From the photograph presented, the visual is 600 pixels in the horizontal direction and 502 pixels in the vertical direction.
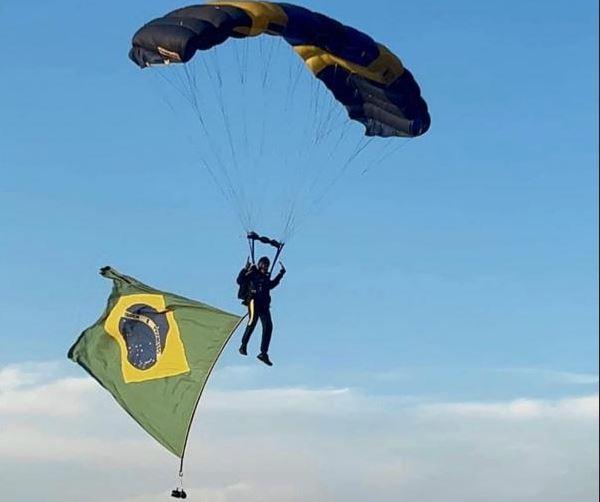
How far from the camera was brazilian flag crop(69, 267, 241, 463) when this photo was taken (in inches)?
1147

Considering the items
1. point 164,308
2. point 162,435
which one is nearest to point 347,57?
point 164,308

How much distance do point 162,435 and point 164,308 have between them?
92.0 inches

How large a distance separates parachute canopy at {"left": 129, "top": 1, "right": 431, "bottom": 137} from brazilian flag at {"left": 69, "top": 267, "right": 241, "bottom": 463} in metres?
3.95

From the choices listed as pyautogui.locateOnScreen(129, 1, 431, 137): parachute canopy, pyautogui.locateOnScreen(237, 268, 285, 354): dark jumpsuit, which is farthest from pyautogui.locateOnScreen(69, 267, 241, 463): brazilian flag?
pyautogui.locateOnScreen(129, 1, 431, 137): parachute canopy

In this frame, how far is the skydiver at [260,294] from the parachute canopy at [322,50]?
3.56 meters

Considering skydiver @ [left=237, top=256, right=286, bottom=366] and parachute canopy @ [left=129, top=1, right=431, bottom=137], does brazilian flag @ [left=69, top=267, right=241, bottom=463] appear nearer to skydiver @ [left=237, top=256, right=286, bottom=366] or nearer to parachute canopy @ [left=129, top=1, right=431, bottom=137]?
skydiver @ [left=237, top=256, right=286, bottom=366]

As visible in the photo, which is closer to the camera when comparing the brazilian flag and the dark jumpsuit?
the brazilian flag

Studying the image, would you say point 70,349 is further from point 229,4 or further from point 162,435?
point 229,4

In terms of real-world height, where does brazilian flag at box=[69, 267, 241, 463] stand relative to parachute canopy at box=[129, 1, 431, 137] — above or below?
below

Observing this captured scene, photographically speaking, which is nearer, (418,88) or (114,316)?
(114,316)

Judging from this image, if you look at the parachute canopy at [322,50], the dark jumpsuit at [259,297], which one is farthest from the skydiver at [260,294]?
the parachute canopy at [322,50]

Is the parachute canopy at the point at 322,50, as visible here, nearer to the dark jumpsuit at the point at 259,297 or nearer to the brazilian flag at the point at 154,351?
the dark jumpsuit at the point at 259,297

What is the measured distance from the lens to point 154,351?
2970cm

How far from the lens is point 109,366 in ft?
97.5
